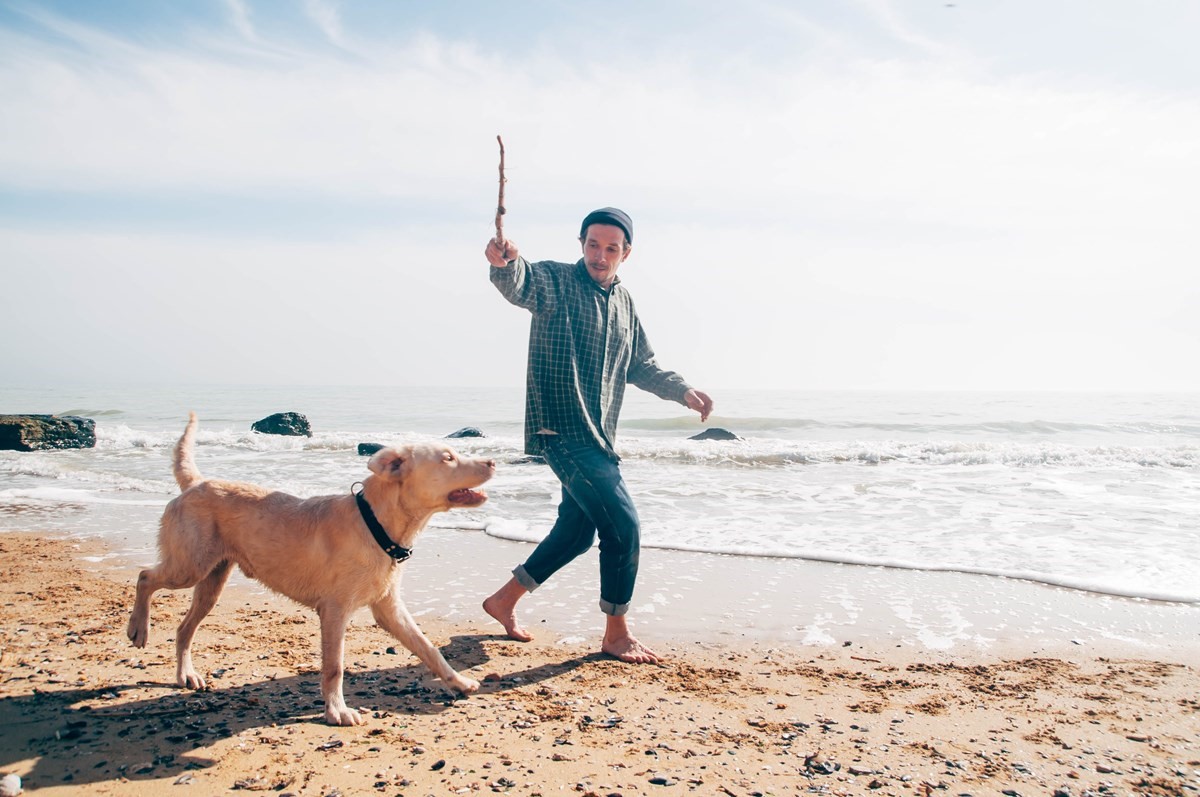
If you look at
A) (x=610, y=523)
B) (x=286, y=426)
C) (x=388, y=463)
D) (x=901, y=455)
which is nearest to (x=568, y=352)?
(x=610, y=523)

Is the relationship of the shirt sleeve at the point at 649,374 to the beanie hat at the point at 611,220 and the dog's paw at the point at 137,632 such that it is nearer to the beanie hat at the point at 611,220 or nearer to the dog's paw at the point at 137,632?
the beanie hat at the point at 611,220

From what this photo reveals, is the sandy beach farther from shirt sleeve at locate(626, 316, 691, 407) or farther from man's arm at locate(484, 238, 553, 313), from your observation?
man's arm at locate(484, 238, 553, 313)

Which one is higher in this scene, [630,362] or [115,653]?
[630,362]

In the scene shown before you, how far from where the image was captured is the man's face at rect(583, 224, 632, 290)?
4520mm

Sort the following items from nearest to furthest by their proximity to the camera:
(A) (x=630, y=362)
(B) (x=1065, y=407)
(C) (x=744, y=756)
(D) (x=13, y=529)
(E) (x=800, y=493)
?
(C) (x=744, y=756)
(A) (x=630, y=362)
(D) (x=13, y=529)
(E) (x=800, y=493)
(B) (x=1065, y=407)

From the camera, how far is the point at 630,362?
16.4 ft

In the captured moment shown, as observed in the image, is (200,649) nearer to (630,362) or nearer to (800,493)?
(630,362)

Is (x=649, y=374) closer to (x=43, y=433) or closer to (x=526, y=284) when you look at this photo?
(x=526, y=284)

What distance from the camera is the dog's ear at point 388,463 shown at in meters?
3.53

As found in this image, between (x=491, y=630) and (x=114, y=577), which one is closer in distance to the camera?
(x=491, y=630)

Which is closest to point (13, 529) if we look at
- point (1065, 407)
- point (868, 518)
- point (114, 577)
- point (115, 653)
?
point (114, 577)

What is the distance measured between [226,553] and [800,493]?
27.8 feet

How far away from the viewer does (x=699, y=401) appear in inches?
196

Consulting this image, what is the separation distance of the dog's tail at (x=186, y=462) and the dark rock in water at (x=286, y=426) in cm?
1674
